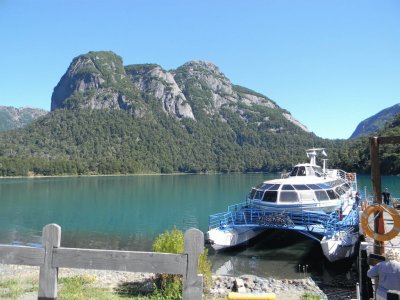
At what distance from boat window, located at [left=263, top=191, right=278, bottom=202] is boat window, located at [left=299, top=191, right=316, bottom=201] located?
148 cm

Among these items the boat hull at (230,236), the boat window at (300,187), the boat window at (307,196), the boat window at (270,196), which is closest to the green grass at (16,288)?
the boat hull at (230,236)

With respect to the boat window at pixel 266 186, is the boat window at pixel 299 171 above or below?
above

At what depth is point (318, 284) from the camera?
1545 centimetres

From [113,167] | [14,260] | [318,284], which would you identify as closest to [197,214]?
[318,284]

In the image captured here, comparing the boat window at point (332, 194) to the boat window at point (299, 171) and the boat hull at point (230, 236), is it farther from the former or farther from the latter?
the boat hull at point (230, 236)

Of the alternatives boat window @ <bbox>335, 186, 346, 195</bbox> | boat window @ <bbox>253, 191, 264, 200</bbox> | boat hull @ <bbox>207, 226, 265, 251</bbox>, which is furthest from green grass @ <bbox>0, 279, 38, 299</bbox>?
boat window @ <bbox>335, 186, 346, 195</bbox>

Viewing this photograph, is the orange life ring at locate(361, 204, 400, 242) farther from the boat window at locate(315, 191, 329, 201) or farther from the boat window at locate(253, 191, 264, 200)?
the boat window at locate(253, 191, 264, 200)

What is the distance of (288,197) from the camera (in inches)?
872

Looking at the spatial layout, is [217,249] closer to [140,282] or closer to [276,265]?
[276,265]

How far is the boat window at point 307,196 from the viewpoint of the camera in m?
22.0

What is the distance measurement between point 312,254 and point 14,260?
1850 cm

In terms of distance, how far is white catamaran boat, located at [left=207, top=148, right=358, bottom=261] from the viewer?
1950 cm

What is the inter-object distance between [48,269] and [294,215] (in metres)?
17.5

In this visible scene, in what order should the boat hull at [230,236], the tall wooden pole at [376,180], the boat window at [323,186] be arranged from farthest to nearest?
1. the boat window at [323,186]
2. the boat hull at [230,236]
3. the tall wooden pole at [376,180]
